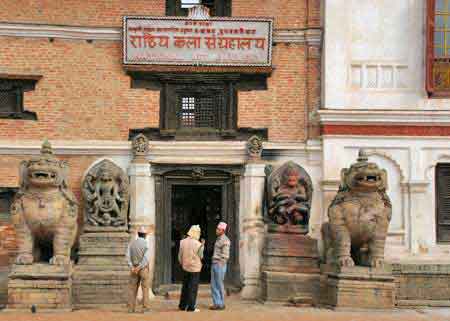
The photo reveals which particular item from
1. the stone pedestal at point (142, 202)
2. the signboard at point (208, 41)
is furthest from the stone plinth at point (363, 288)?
the signboard at point (208, 41)

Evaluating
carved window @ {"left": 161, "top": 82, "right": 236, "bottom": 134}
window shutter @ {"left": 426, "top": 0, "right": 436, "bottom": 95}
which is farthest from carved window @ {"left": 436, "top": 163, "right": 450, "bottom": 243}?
carved window @ {"left": 161, "top": 82, "right": 236, "bottom": 134}

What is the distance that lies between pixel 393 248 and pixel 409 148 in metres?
2.15

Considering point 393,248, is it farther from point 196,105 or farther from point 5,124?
point 5,124

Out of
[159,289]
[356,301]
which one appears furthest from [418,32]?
[159,289]

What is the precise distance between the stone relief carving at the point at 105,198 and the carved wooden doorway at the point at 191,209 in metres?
0.90

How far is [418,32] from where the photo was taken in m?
19.7

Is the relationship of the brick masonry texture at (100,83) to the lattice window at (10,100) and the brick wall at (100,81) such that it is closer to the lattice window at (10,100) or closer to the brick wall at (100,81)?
the brick wall at (100,81)

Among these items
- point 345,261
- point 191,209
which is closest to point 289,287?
point 345,261

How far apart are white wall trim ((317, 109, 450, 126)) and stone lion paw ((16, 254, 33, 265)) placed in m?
6.64

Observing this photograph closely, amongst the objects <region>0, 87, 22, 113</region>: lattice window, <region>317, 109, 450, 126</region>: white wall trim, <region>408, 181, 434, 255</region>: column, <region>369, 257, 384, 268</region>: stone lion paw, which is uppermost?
<region>0, 87, 22, 113</region>: lattice window

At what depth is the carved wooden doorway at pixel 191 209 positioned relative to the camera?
19.6m

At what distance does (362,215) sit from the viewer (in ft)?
59.5

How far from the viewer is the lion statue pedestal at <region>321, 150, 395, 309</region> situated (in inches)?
695

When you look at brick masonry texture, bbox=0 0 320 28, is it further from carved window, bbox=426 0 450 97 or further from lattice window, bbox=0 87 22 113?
carved window, bbox=426 0 450 97
